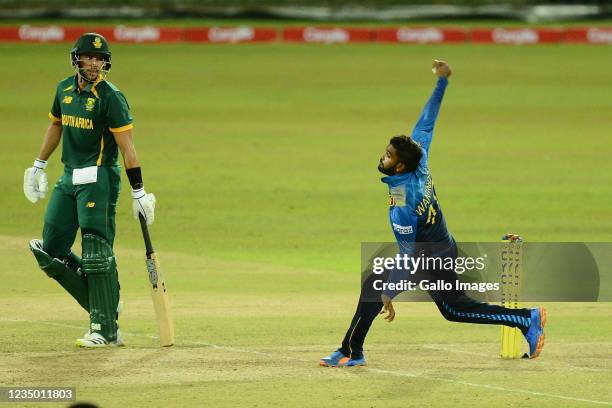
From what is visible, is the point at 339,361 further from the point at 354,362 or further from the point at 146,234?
the point at 146,234

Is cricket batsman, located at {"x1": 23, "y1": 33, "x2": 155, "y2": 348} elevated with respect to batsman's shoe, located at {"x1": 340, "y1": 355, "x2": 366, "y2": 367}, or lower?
elevated

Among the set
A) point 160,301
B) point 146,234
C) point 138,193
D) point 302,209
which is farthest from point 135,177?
point 302,209

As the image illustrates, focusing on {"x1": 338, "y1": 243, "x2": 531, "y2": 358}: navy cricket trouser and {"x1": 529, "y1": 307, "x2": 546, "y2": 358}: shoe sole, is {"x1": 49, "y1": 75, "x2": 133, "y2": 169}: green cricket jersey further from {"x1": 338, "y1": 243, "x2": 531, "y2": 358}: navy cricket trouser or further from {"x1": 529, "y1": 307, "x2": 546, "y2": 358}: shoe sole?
{"x1": 529, "y1": 307, "x2": 546, "y2": 358}: shoe sole

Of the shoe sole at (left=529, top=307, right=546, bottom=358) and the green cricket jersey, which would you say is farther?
the green cricket jersey

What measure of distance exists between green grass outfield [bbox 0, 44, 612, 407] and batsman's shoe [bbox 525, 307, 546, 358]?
0.50 ft

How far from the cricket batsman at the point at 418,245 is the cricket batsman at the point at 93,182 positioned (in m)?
1.96

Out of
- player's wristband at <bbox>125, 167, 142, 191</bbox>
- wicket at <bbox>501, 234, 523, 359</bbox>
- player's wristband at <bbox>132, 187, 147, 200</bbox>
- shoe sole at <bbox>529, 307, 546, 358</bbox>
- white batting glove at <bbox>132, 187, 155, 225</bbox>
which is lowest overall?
shoe sole at <bbox>529, 307, 546, 358</bbox>

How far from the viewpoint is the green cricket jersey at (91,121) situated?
35.7ft

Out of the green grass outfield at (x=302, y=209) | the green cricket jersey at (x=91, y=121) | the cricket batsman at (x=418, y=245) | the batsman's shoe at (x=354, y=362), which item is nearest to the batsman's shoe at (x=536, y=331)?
the cricket batsman at (x=418, y=245)

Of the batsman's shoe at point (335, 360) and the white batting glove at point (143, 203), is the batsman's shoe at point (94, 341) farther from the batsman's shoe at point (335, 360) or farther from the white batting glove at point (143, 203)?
the batsman's shoe at point (335, 360)

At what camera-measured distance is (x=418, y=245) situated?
1010 cm

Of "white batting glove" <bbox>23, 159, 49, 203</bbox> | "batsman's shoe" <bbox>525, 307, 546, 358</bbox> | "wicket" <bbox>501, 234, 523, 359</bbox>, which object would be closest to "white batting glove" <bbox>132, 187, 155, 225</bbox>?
"white batting glove" <bbox>23, 159, 49, 203</bbox>

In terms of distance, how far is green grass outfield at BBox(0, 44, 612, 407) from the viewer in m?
10.0

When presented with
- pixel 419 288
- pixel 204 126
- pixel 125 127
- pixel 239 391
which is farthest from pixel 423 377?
pixel 204 126
